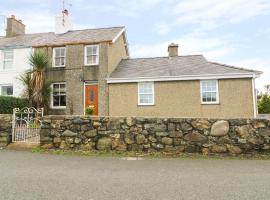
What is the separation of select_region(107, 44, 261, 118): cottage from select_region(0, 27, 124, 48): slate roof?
11.3 ft

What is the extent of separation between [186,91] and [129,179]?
11.7 metres

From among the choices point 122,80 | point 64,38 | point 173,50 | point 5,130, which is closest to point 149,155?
point 5,130

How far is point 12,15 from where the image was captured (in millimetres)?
23047

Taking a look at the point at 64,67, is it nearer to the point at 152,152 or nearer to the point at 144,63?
the point at 144,63

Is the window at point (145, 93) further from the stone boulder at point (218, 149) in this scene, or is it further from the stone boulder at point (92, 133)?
the stone boulder at point (218, 149)

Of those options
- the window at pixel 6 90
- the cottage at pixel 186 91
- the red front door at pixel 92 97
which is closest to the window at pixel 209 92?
the cottage at pixel 186 91

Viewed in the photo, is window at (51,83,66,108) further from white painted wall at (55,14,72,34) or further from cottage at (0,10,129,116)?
white painted wall at (55,14,72,34)

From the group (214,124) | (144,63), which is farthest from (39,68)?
(214,124)

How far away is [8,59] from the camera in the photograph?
19875 mm

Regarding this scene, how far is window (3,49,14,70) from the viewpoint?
19828 millimetres

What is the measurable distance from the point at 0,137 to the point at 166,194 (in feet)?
25.1

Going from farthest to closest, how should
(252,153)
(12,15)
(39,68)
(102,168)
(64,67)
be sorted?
(12,15) → (64,67) → (39,68) → (252,153) → (102,168)

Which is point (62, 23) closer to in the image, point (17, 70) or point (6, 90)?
point (17, 70)

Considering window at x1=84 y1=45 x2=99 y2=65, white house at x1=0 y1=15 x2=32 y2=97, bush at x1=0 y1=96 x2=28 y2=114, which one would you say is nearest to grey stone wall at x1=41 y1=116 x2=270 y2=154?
bush at x1=0 y1=96 x2=28 y2=114
